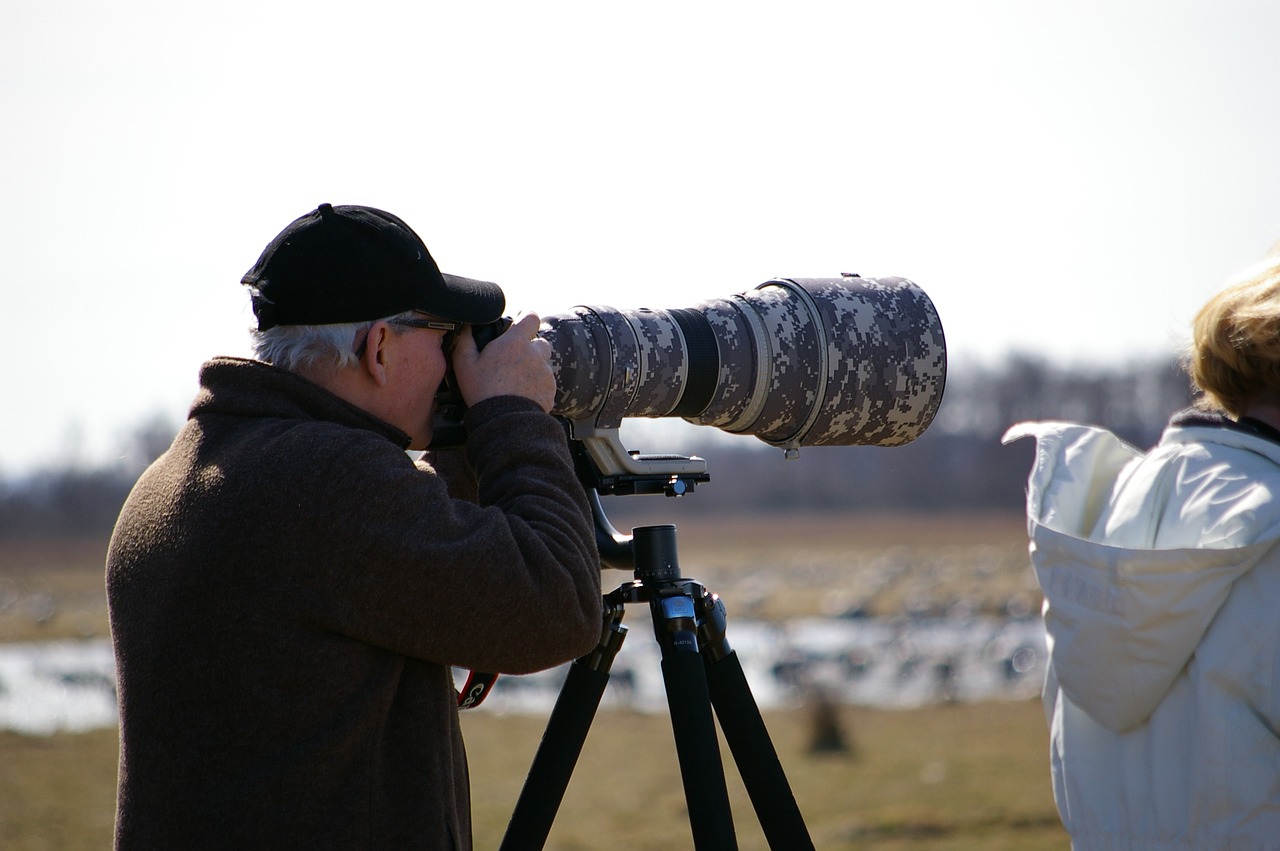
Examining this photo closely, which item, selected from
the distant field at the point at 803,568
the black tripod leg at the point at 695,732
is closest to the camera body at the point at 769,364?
the black tripod leg at the point at 695,732

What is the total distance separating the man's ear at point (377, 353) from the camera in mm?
1710

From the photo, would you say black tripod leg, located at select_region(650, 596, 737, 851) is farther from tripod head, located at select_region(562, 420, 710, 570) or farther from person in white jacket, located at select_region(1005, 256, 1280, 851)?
person in white jacket, located at select_region(1005, 256, 1280, 851)

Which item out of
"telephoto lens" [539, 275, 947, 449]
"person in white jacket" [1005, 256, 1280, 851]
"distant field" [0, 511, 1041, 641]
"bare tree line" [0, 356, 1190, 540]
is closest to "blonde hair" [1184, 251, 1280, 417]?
"person in white jacket" [1005, 256, 1280, 851]

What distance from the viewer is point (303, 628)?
156cm

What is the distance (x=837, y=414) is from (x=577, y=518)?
810 mm

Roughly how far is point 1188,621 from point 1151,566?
109 mm

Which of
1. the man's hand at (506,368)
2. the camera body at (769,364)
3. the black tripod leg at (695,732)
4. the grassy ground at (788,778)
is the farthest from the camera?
the grassy ground at (788,778)

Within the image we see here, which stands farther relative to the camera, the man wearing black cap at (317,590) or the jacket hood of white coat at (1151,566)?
the jacket hood of white coat at (1151,566)

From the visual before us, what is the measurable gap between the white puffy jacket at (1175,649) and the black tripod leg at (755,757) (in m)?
0.53

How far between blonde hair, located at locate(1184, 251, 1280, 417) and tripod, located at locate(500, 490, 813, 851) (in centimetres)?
99

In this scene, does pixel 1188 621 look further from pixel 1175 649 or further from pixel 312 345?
pixel 312 345

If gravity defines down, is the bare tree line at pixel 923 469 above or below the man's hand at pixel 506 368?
below

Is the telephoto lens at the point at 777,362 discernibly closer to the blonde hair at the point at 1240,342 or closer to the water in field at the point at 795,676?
the blonde hair at the point at 1240,342

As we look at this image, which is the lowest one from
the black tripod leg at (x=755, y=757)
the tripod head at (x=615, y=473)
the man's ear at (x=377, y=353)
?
the black tripod leg at (x=755, y=757)
